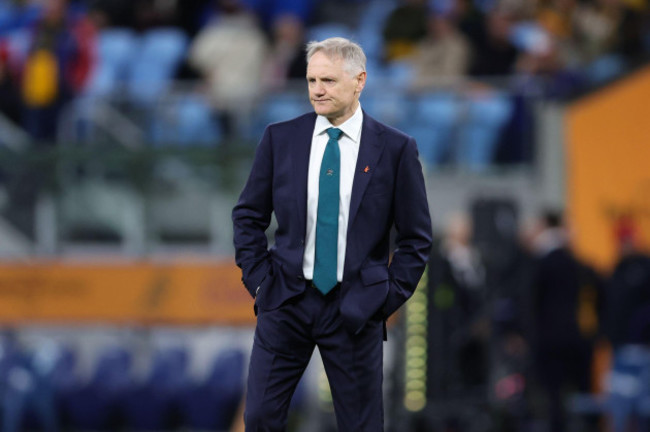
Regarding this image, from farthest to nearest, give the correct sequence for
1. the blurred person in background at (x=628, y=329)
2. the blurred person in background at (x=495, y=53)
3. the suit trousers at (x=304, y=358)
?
the blurred person in background at (x=495, y=53) < the blurred person in background at (x=628, y=329) < the suit trousers at (x=304, y=358)

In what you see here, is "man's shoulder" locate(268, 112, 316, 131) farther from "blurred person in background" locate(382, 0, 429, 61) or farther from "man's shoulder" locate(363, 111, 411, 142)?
"blurred person in background" locate(382, 0, 429, 61)

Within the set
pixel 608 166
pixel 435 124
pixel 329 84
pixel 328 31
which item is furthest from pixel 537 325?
pixel 329 84

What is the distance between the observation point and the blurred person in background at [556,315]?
1160 cm

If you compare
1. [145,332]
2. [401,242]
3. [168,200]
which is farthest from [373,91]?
[401,242]

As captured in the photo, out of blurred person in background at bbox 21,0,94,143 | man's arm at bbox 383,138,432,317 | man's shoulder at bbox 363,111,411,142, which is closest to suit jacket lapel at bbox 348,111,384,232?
man's shoulder at bbox 363,111,411,142

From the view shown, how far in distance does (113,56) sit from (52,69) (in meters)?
2.17

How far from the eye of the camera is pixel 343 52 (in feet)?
16.6

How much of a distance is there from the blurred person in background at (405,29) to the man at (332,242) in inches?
402

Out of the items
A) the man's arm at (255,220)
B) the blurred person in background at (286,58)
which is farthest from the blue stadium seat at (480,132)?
the man's arm at (255,220)

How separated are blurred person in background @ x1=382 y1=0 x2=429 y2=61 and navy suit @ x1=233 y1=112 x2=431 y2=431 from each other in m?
10.2

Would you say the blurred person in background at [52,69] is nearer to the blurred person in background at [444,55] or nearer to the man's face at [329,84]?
the blurred person in background at [444,55]

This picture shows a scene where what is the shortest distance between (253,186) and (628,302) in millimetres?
6792

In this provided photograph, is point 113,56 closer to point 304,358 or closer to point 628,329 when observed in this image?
point 628,329

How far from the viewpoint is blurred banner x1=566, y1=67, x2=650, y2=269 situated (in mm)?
12828
